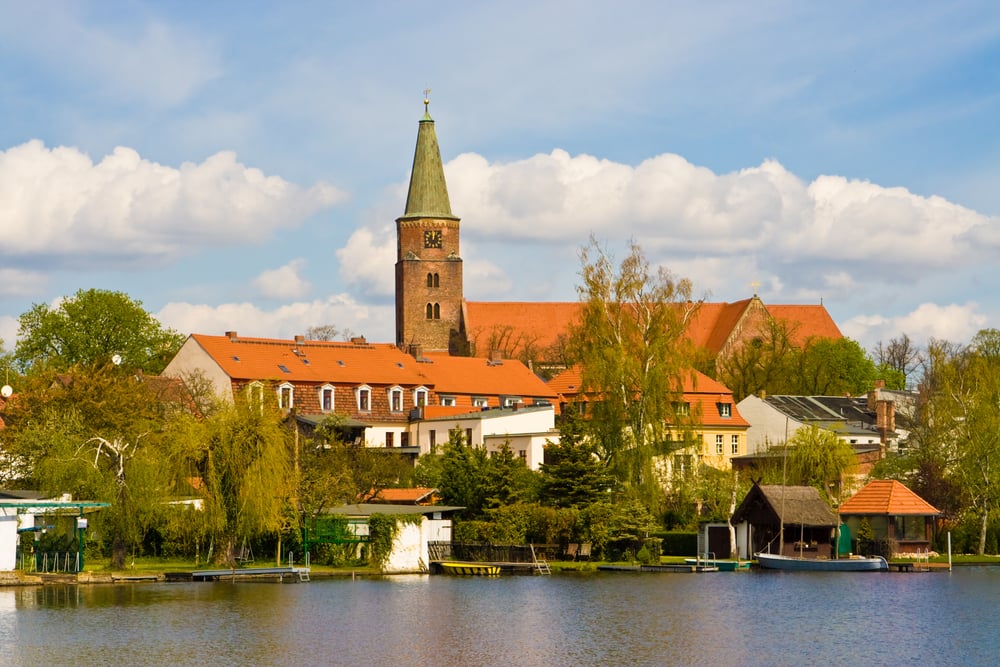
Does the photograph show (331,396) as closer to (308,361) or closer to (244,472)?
(308,361)

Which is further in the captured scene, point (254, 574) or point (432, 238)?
point (432, 238)

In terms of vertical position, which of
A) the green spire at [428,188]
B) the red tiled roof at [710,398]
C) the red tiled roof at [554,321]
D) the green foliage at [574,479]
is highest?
the green spire at [428,188]

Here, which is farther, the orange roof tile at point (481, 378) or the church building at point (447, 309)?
the church building at point (447, 309)

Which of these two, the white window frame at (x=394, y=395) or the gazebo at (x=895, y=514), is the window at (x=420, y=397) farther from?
the gazebo at (x=895, y=514)

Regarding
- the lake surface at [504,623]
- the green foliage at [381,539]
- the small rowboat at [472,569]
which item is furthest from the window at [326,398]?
the lake surface at [504,623]

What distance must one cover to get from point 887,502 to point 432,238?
74.3 meters

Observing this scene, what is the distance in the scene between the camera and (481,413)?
88875 mm

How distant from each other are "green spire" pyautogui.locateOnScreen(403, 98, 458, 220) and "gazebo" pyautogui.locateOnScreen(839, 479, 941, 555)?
235ft

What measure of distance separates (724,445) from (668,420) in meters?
21.8

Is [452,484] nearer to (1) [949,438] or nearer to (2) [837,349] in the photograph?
(1) [949,438]

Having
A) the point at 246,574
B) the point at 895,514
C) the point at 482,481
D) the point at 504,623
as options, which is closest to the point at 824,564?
the point at 895,514

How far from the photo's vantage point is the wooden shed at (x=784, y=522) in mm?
68438

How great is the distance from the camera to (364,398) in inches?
3654

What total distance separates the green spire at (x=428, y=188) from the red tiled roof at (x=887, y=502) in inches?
2816
